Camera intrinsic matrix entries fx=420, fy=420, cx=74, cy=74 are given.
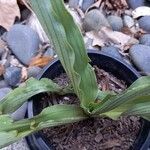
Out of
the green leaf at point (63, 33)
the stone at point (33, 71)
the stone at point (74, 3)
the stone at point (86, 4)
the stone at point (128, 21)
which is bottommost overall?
the stone at point (128, 21)

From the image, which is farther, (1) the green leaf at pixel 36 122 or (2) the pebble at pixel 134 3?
(2) the pebble at pixel 134 3

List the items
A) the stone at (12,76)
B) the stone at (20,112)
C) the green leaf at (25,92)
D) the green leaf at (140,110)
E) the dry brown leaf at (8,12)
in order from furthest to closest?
1. the dry brown leaf at (8,12)
2. the stone at (12,76)
3. the stone at (20,112)
4. the green leaf at (25,92)
5. the green leaf at (140,110)

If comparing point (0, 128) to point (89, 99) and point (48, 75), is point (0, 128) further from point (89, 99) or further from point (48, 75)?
point (48, 75)

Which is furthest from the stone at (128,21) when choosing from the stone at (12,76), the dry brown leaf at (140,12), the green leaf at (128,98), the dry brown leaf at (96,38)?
the green leaf at (128,98)

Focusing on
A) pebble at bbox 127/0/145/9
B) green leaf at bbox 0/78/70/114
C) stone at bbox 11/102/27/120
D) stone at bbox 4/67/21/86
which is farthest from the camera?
pebble at bbox 127/0/145/9

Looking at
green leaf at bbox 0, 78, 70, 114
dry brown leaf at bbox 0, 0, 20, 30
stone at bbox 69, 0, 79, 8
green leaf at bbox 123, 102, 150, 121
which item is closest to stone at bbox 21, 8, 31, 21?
dry brown leaf at bbox 0, 0, 20, 30

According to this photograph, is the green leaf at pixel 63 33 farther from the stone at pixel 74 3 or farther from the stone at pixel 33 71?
the stone at pixel 74 3

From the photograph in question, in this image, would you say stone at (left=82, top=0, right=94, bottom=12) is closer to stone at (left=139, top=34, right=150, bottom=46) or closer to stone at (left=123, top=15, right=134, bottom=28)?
stone at (left=123, top=15, right=134, bottom=28)
